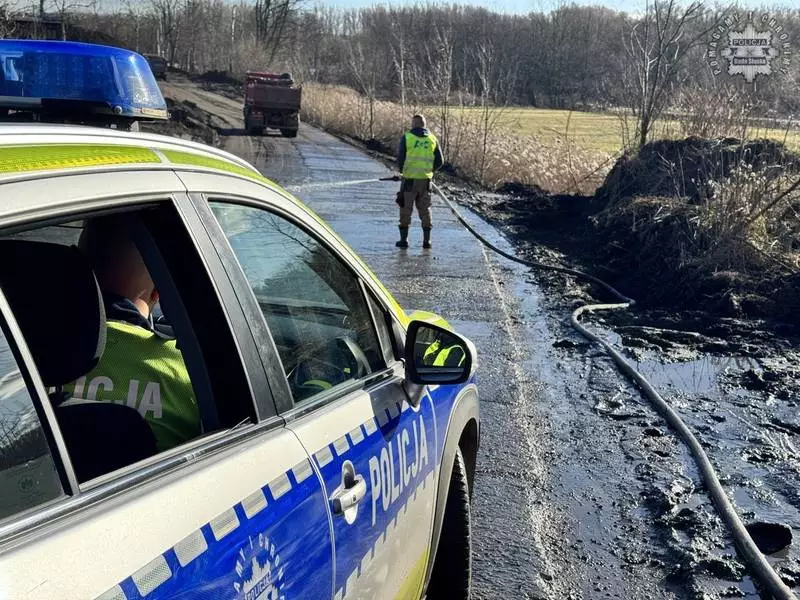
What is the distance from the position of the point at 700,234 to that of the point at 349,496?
35.6ft

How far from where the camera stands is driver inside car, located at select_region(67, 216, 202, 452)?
2.18m

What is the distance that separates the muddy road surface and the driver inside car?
8.07 ft

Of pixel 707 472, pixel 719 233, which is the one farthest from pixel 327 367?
pixel 719 233

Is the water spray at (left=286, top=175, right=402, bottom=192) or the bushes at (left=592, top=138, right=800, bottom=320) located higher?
the bushes at (left=592, top=138, right=800, bottom=320)

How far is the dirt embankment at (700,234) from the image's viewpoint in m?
10.9

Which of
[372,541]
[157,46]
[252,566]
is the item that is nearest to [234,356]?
[252,566]


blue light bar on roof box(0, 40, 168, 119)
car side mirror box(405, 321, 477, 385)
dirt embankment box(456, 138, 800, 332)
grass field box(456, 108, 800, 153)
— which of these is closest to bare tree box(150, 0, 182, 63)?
grass field box(456, 108, 800, 153)

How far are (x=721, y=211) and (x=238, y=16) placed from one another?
276ft

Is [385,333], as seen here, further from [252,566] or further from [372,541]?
[252,566]

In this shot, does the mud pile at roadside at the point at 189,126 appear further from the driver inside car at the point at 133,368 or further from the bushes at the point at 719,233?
the driver inside car at the point at 133,368

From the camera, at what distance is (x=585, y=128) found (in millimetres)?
48094

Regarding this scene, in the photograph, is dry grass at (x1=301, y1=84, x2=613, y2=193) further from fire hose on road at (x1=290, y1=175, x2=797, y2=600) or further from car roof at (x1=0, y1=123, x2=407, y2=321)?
car roof at (x1=0, y1=123, x2=407, y2=321)

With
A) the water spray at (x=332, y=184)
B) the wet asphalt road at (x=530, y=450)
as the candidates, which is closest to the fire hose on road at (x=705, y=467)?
the wet asphalt road at (x=530, y=450)

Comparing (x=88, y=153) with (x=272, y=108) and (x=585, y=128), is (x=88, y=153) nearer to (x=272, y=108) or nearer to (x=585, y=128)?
(x=272, y=108)
